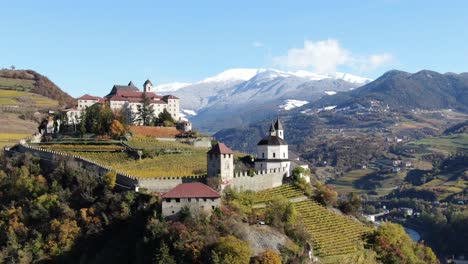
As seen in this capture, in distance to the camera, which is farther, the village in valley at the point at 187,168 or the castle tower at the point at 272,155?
the castle tower at the point at 272,155

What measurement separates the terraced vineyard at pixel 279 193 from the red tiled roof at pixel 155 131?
2760 cm

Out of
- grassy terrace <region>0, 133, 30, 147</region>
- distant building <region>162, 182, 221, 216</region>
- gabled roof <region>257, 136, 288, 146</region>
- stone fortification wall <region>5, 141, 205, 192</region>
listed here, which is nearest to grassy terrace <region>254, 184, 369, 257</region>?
gabled roof <region>257, 136, 288, 146</region>

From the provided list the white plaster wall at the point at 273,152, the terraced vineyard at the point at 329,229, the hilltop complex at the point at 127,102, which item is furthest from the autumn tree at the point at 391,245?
the hilltop complex at the point at 127,102

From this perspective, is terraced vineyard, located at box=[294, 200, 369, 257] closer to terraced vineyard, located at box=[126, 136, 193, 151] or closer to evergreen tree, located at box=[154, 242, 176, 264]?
evergreen tree, located at box=[154, 242, 176, 264]

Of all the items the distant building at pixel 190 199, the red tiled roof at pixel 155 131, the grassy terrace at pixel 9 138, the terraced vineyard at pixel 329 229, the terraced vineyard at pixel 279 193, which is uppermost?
the red tiled roof at pixel 155 131

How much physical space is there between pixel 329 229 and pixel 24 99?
88.2 m

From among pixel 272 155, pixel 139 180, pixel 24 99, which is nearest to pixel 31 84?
pixel 24 99

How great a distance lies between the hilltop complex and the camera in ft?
306

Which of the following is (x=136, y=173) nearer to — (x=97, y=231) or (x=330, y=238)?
(x=97, y=231)

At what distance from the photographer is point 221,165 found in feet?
191

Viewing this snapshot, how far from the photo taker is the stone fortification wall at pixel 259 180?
6044cm

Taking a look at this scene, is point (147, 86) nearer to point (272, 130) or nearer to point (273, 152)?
point (272, 130)

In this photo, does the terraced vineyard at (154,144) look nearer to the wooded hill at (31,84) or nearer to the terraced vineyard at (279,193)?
the terraced vineyard at (279,193)

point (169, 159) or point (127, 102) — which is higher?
point (127, 102)
